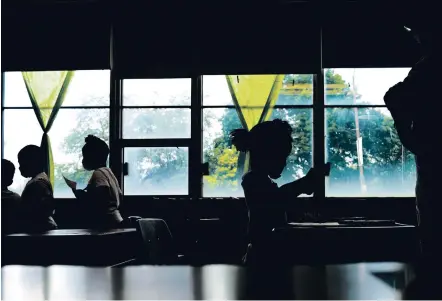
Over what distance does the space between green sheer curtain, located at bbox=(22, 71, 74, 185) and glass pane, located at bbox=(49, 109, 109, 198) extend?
68 millimetres

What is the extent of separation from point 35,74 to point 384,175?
4.39 meters

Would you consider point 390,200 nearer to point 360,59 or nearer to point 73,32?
point 360,59

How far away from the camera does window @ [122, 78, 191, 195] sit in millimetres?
7273

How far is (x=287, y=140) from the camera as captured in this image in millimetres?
2471

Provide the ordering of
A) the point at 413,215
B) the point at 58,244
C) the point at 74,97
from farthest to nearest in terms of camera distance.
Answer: the point at 74,97 → the point at 413,215 → the point at 58,244

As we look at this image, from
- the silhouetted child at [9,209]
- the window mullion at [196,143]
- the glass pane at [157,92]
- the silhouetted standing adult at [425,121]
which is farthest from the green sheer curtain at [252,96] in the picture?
the silhouetted standing adult at [425,121]

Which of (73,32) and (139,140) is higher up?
(73,32)

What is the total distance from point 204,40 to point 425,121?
6.22 meters

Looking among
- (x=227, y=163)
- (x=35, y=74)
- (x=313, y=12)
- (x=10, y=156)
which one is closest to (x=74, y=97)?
(x=35, y=74)

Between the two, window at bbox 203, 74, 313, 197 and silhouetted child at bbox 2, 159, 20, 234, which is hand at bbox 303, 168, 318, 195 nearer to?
silhouetted child at bbox 2, 159, 20, 234

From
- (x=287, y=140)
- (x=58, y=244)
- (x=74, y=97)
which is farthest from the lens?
(x=74, y=97)

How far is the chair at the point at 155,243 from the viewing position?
6.68ft

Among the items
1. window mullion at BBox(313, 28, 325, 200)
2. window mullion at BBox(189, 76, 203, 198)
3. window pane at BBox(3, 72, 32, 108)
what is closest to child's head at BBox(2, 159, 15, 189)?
window mullion at BBox(189, 76, 203, 198)

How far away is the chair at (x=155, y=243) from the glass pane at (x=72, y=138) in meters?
5.16
